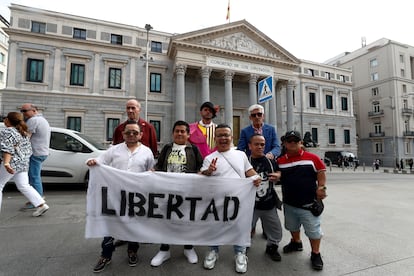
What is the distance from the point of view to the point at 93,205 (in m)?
2.66

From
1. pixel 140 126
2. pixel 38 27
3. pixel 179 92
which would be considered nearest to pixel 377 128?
pixel 179 92

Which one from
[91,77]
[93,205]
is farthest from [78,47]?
[93,205]

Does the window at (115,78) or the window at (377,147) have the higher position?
the window at (115,78)

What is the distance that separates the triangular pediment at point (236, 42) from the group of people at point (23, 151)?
19.5 m

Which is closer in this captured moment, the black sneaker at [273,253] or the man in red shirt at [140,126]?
the black sneaker at [273,253]

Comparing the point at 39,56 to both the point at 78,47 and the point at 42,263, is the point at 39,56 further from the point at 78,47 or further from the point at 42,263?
the point at 42,263

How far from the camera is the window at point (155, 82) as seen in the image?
2412 cm

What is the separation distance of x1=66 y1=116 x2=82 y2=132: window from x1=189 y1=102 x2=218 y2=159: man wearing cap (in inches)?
849

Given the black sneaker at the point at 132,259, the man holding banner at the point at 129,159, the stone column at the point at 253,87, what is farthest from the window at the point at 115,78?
the black sneaker at the point at 132,259

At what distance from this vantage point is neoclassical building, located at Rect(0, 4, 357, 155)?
20.2 m

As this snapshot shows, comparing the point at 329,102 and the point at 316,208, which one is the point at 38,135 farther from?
the point at 329,102

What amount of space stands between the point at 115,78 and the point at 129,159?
22624mm

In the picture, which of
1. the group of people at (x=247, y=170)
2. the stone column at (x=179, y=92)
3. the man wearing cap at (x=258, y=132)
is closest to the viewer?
the group of people at (x=247, y=170)

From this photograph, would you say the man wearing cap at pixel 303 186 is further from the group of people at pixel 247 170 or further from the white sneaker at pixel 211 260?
the white sneaker at pixel 211 260
